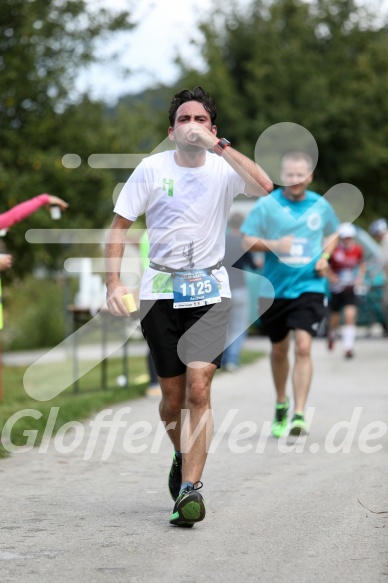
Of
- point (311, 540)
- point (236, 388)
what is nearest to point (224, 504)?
point (311, 540)

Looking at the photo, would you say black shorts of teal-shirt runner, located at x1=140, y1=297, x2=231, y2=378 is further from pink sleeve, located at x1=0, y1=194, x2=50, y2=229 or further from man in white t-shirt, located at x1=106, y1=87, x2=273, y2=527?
pink sleeve, located at x1=0, y1=194, x2=50, y2=229

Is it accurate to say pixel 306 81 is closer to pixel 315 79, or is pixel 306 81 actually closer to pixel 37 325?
pixel 315 79

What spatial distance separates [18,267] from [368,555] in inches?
512

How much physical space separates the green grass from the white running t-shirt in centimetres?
274

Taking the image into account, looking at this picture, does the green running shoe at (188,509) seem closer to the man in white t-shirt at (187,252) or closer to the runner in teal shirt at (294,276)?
the man in white t-shirt at (187,252)

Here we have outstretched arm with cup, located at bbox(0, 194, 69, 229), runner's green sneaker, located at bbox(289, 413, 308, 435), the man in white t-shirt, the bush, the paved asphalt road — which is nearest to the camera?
the paved asphalt road

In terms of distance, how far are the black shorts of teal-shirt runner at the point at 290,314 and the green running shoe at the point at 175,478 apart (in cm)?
297

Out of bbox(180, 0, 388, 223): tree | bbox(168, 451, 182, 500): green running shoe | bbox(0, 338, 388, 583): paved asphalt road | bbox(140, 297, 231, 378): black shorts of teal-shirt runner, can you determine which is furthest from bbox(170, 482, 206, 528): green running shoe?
bbox(180, 0, 388, 223): tree

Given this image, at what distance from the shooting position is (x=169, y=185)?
6043mm

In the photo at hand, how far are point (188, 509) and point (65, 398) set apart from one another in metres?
6.52

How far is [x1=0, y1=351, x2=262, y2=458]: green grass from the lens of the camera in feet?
32.1

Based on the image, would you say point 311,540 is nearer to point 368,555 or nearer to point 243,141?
point 368,555

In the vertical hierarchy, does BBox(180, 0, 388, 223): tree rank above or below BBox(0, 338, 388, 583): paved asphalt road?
above

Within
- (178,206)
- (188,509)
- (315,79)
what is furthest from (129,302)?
(315,79)
